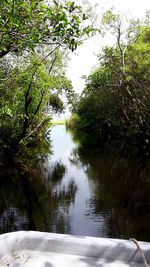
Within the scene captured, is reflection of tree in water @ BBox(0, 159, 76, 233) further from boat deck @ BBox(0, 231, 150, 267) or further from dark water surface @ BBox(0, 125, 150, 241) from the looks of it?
boat deck @ BBox(0, 231, 150, 267)

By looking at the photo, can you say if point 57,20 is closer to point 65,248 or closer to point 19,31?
point 19,31

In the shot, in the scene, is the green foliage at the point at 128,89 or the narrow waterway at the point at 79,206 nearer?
the narrow waterway at the point at 79,206

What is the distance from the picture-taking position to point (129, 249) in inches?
162

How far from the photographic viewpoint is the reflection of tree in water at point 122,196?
Answer: 7520 mm

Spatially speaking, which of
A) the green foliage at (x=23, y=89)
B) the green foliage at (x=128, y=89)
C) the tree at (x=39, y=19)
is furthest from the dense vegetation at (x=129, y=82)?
the tree at (x=39, y=19)

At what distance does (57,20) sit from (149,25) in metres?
19.9

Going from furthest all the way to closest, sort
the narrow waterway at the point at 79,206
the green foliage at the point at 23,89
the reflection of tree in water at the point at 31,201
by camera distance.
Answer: the green foliage at the point at 23,89, the reflection of tree in water at the point at 31,201, the narrow waterway at the point at 79,206

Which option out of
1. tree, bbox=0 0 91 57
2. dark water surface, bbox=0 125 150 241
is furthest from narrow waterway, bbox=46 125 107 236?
tree, bbox=0 0 91 57

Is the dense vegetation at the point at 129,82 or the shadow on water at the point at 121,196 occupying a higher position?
the dense vegetation at the point at 129,82

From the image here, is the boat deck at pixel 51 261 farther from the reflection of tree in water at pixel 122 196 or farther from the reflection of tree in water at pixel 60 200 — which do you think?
the reflection of tree in water at pixel 60 200

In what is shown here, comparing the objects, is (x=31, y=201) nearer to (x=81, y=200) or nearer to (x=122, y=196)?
(x=81, y=200)

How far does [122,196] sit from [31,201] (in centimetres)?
256

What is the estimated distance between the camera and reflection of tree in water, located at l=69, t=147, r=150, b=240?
7520mm

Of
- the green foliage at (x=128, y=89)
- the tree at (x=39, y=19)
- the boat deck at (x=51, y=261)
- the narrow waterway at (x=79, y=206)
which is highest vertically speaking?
the green foliage at (x=128, y=89)
